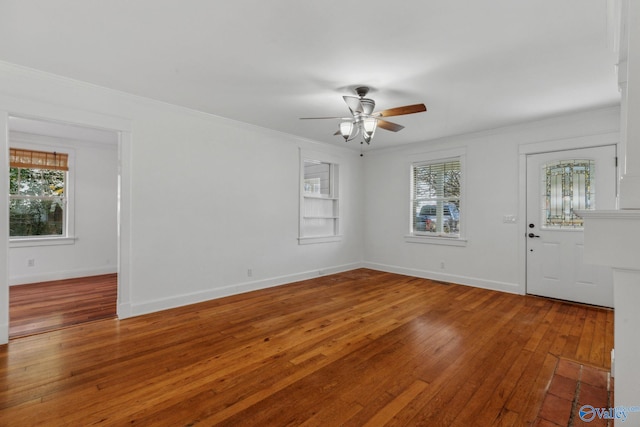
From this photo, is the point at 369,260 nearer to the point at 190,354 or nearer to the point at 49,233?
the point at 190,354

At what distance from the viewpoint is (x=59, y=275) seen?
5.52m

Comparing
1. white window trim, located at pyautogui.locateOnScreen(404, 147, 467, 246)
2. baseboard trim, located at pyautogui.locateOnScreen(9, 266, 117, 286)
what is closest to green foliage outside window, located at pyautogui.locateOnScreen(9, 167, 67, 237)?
baseboard trim, located at pyautogui.locateOnScreen(9, 266, 117, 286)

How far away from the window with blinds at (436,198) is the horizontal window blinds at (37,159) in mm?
6492

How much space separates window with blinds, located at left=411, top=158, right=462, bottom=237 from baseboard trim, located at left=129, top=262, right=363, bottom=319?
1953 mm

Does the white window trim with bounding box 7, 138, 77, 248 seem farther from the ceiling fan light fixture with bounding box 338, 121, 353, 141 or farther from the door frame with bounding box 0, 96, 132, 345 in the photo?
the ceiling fan light fixture with bounding box 338, 121, 353, 141

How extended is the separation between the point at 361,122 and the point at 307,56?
1078mm

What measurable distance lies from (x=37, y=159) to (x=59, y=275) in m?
2.08

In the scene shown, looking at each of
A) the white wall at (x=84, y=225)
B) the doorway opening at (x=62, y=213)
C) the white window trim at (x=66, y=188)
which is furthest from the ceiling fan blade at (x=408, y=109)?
the white window trim at (x=66, y=188)

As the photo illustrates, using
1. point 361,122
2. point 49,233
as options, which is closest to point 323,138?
point 361,122

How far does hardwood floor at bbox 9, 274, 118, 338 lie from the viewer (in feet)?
11.0

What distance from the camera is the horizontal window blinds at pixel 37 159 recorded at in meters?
5.13

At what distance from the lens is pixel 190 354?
2646mm

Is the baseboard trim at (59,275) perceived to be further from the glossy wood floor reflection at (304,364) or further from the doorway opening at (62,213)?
the glossy wood floor reflection at (304,364)
